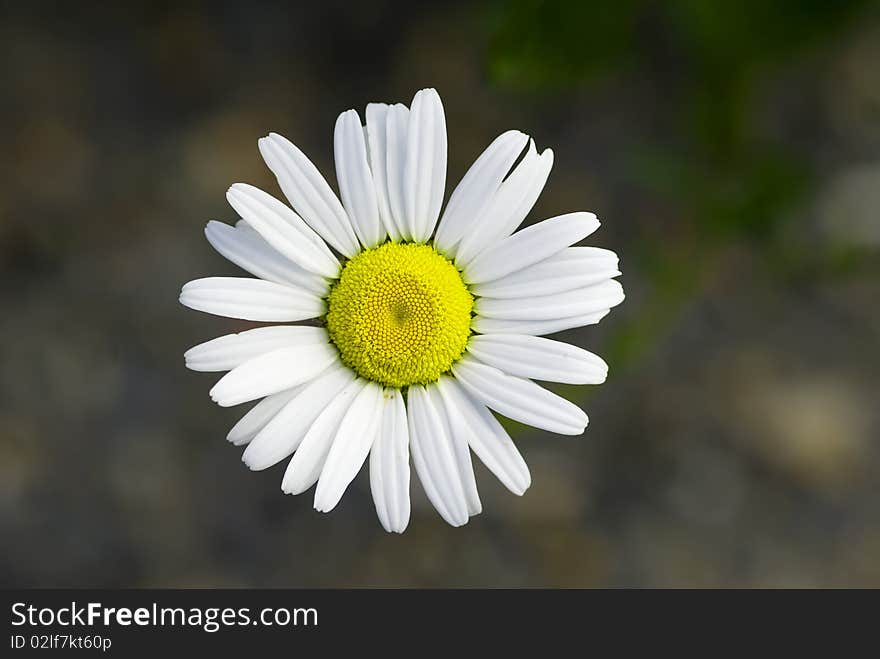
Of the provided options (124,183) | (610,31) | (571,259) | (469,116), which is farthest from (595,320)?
(124,183)

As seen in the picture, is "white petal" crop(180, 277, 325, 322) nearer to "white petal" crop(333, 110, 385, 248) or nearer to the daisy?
the daisy

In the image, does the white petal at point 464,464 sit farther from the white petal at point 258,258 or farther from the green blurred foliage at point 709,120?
the green blurred foliage at point 709,120

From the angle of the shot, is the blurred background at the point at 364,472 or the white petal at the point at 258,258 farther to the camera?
the blurred background at the point at 364,472

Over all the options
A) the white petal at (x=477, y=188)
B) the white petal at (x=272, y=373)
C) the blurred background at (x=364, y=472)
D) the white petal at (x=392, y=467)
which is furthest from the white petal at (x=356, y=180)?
the blurred background at (x=364, y=472)

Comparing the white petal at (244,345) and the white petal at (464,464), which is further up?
the white petal at (244,345)

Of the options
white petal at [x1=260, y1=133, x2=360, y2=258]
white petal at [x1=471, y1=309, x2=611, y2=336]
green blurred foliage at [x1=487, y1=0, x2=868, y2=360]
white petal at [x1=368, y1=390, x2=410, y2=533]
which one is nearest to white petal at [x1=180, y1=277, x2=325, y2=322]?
white petal at [x1=260, y1=133, x2=360, y2=258]

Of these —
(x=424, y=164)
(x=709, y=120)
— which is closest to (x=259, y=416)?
(x=424, y=164)

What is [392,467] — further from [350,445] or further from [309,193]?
[309,193]
